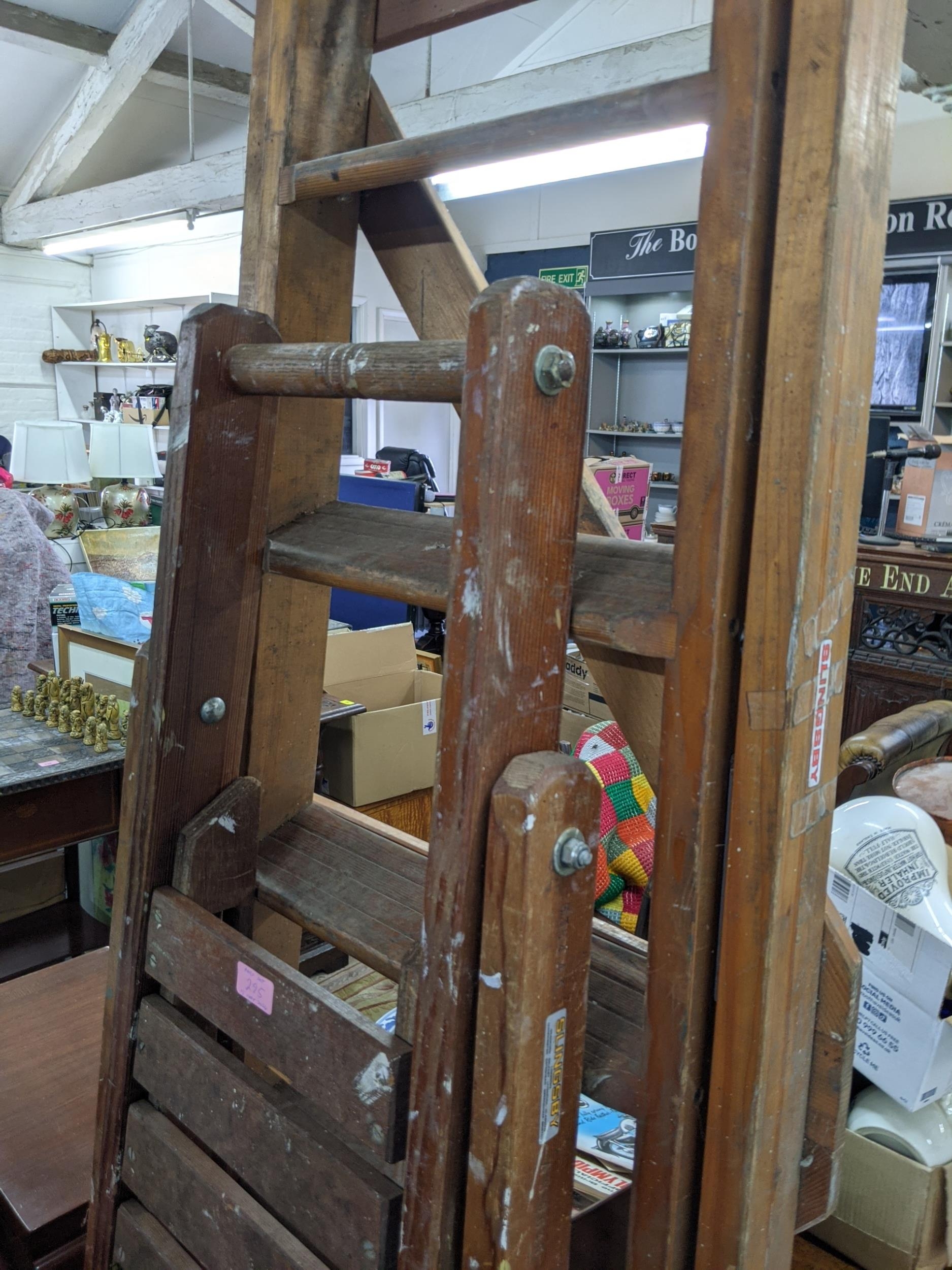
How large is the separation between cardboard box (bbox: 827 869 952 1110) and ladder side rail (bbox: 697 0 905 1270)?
406mm

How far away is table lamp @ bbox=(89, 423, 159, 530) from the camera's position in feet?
17.4

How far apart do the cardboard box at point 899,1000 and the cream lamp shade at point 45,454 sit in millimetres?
5002

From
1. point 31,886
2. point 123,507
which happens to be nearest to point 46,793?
point 31,886

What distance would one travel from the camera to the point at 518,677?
0.65 m

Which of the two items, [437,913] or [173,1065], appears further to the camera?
[173,1065]

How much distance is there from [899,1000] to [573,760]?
2.08 feet

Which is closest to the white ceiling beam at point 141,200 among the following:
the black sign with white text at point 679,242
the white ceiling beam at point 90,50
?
the white ceiling beam at point 90,50

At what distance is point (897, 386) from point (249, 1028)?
6396mm

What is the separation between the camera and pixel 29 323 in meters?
9.45

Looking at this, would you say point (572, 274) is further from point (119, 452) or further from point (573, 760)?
point (573, 760)

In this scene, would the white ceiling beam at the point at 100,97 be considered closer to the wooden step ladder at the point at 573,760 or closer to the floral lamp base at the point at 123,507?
the floral lamp base at the point at 123,507

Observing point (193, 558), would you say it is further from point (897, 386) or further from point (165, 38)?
point (165, 38)

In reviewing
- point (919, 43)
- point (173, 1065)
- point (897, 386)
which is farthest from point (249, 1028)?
point (897, 386)

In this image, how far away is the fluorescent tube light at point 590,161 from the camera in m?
3.53
